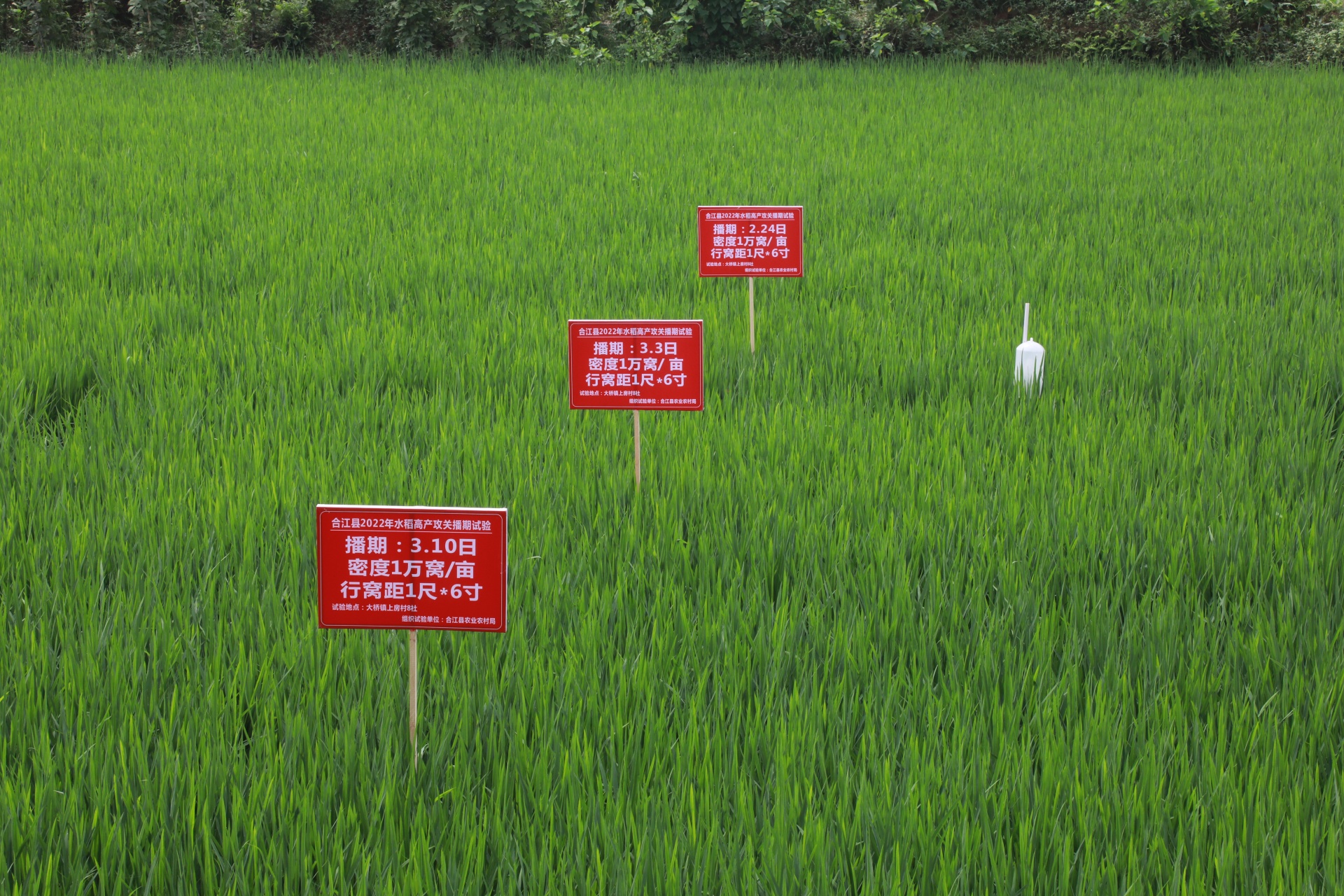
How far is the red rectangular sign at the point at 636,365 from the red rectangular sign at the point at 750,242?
4.68 feet

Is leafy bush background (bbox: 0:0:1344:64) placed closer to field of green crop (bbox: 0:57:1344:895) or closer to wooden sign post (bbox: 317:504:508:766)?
field of green crop (bbox: 0:57:1344:895)

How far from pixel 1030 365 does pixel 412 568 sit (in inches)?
91.1

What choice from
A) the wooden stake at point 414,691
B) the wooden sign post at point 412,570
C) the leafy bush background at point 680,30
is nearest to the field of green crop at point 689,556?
the wooden stake at point 414,691

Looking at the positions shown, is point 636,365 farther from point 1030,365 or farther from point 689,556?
point 1030,365

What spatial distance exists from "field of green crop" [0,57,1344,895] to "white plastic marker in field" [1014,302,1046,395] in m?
0.06

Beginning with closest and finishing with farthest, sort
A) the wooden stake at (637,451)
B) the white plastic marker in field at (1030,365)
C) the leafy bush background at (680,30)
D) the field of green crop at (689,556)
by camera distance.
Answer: the field of green crop at (689,556) → the wooden stake at (637,451) → the white plastic marker in field at (1030,365) → the leafy bush background at (680,30)

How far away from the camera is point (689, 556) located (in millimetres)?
2303

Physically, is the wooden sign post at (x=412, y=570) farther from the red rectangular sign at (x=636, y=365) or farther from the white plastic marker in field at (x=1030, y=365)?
the white plastic marker in field at (x=1030, y=365)

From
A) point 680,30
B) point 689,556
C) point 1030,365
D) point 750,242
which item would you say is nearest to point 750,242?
point 750,242

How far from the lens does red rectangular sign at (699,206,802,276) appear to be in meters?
3.92

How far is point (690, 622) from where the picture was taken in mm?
2020

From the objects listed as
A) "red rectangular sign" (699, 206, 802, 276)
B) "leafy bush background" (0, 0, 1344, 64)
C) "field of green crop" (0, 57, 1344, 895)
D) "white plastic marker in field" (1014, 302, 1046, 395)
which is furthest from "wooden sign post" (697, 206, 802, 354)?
"leafy bush background" (0, 0, 1344, 64)

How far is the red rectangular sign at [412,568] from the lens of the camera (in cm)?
155

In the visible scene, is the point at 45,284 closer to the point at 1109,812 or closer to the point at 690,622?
the point at 690,622
